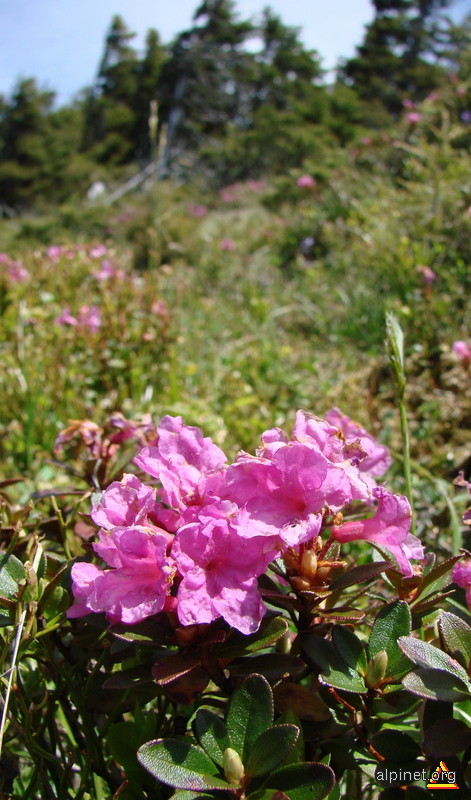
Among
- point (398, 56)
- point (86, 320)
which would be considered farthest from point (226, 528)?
point (398, 56)

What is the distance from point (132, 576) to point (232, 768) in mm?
222

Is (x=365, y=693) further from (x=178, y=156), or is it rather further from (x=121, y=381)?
(x=178, y=156)

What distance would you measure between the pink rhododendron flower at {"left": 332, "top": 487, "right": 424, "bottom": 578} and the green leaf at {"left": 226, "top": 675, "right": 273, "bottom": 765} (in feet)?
0.71

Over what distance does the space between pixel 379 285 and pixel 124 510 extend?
386cm

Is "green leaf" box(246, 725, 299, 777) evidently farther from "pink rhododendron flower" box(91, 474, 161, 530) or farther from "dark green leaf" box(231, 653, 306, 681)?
"pink rhododendron flower" box(91, 474, 161, 530)

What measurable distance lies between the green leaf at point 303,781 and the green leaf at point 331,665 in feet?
0.29

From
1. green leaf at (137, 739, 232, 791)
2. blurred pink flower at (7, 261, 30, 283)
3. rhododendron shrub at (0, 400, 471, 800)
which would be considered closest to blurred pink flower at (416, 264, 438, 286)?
blurred pink flower at (7, 261, 30, 283)

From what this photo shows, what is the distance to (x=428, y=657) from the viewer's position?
2.14 ft

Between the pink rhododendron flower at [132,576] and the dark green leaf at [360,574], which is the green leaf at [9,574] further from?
the dark green leaf at [360,574]

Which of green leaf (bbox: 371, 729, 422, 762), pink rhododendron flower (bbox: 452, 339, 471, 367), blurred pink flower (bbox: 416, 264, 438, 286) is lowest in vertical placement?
blurred pink flower (bbox: 416, 264, 438, 286)

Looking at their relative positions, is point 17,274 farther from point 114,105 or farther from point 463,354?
point 114,105

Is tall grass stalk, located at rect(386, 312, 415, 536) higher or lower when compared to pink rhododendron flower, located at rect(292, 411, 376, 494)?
lower

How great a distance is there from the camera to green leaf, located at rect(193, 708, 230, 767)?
2.08 ft

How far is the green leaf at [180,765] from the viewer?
58 centimetres
